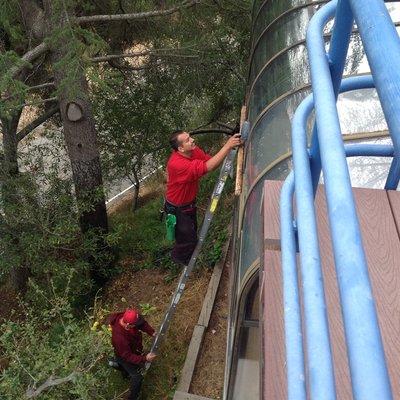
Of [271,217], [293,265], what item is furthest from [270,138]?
[293,265]

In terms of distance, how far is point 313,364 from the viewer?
2.71ft

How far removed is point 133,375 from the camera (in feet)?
20.2

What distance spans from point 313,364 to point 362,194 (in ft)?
5.12

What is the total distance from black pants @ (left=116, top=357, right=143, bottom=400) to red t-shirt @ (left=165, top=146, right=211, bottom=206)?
2.27m

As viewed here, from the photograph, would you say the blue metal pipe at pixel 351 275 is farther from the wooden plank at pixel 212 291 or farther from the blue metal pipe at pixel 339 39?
the wooden plank at pixel 212 291

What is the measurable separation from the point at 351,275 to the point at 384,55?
0.40 metres

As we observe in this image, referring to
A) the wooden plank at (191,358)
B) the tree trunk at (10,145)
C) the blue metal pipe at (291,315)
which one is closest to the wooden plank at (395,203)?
the blue metal pipe at (291,315)

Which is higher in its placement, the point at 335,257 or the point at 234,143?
the point at 234,143

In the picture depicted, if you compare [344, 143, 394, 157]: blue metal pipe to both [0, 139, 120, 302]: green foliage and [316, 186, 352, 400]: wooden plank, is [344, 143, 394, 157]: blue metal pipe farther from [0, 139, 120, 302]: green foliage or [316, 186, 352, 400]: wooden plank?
[0, 139, 120, 302]: green foliage

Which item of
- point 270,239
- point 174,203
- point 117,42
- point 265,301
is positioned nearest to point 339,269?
point 265,301

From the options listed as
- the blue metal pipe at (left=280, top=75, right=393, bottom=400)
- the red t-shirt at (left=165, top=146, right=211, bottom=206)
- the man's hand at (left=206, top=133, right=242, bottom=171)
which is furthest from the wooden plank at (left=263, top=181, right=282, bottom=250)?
the red t-shirt at (left=165, top=146, right=211, bottom=206)

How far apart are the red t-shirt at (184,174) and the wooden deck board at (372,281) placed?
9.94 ft

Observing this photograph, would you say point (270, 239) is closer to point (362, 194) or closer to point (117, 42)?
point (362, 194)

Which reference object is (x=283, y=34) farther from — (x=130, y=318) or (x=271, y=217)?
(x=271, y=217)
